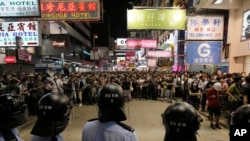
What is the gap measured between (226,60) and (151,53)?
383 inches

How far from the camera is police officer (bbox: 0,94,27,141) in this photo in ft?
7.19

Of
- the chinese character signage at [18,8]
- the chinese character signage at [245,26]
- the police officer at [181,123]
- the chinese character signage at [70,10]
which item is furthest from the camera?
the chinese character signage at [245,26]

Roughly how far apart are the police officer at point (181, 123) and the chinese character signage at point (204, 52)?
9545 millimetres

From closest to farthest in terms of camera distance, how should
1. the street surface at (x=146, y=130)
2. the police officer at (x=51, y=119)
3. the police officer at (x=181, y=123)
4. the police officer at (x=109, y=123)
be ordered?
1. the police officer at (x=181, y=123)
2. the police officer at (x=51, y=119)
3. the police officer at (x=109, y=123)
4. the street surface at (x=146, y=130)

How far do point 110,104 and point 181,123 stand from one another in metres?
0.99

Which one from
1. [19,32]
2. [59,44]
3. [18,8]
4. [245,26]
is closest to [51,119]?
[18,8]

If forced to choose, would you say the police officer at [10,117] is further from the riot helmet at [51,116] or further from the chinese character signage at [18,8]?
the chinese character signage at [18,8]

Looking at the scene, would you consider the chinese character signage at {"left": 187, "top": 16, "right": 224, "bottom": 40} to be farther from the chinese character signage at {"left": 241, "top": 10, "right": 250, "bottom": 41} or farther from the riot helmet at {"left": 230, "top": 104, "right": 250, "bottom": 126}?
the riot helmet at {"left": 230, "top": 104, "right": 250, "bottom": 126}

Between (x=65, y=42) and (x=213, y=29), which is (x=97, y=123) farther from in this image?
(x=65, y=42)

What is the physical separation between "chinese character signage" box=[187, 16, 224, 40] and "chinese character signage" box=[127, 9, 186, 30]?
0.50m

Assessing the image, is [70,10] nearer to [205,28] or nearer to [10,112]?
[205,28]

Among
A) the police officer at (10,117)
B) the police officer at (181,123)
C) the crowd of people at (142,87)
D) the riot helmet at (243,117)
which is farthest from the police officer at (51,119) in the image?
the crowd of people at (142,87)

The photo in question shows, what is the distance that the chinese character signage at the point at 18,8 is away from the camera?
9.33 m

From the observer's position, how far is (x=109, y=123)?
8.01 ft
